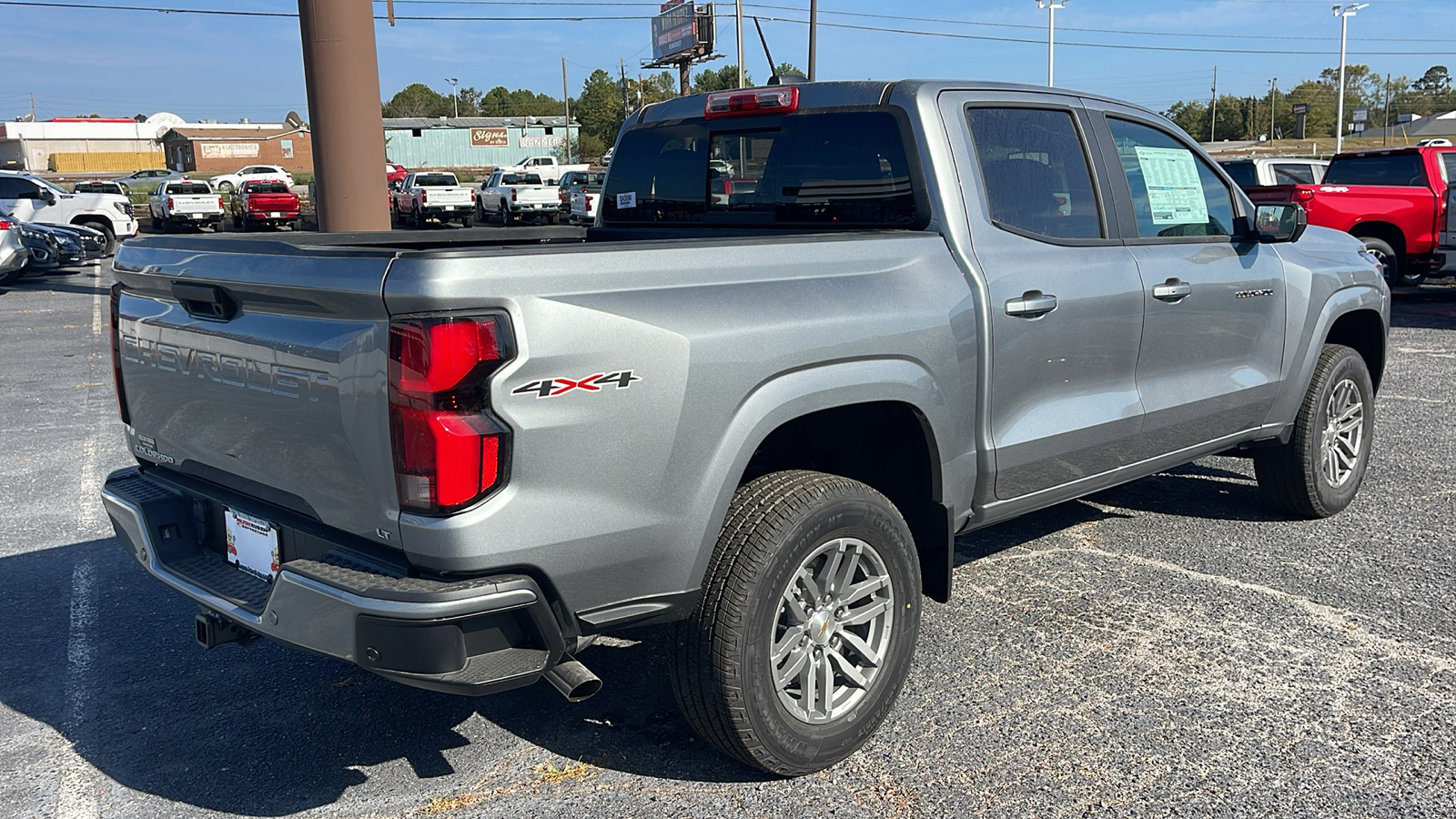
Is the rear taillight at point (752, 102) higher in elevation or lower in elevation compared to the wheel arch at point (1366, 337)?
higher

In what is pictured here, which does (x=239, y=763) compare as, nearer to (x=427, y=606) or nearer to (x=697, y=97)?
(x=427, y=606)

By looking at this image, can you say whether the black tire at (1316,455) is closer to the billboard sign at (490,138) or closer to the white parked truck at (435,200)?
the white parked truck at (435,200)

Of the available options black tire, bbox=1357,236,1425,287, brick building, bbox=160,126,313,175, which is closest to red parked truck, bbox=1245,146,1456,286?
black tire, bbox=1357,236,1425,287

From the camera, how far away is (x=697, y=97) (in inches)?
184

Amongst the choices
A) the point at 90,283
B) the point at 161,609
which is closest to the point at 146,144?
the point at 90,283

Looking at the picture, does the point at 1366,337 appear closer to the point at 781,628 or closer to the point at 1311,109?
the point at 781,628

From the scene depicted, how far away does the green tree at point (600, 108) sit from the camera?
97500 mm

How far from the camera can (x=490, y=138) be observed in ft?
292

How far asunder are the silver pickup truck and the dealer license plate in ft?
0.05

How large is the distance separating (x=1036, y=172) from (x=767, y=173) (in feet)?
3.16

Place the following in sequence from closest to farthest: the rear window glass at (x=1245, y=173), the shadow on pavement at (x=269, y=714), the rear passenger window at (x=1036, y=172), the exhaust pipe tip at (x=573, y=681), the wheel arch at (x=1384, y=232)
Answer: the exhaust pipe tip at (x=573, y=681) < the shadow on pavement at (x=269, y=714) < the rear passenger window at (x=1036, y=172) < the wheel arch at (x=1384, y=232) < the rear window glass at (x=1245, y=173)

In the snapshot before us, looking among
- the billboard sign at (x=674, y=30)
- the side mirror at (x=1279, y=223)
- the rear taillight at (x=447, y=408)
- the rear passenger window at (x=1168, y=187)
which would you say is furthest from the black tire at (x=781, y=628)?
the billboard sign at (x=674, y=30)

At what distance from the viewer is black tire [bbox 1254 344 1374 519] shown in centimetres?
535

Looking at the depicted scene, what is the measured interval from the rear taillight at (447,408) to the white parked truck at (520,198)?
32693mm
